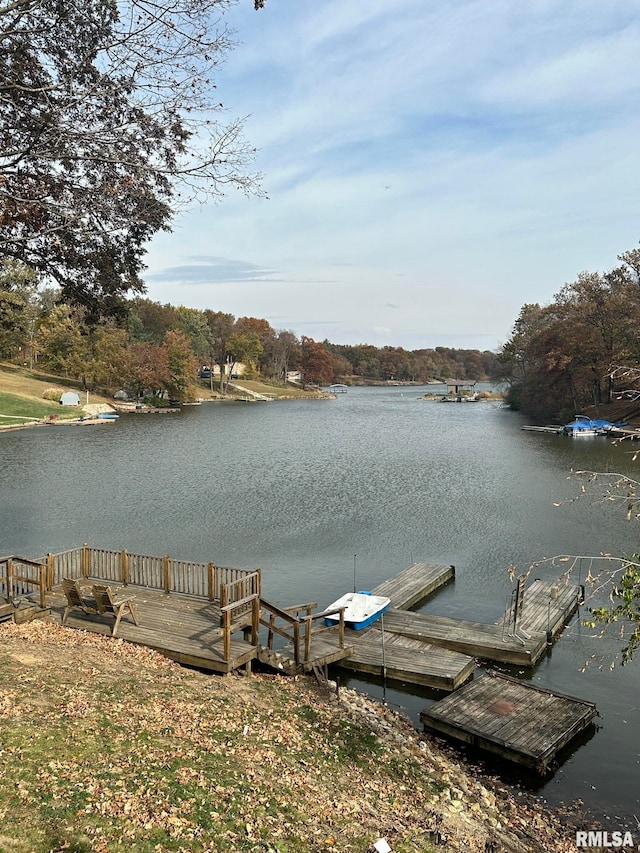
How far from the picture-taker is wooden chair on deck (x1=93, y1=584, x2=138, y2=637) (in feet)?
41.3

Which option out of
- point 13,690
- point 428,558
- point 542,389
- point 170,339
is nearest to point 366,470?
point 428,558

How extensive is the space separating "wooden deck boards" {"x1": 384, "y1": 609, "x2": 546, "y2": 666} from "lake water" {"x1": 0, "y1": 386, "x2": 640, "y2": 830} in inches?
18.6

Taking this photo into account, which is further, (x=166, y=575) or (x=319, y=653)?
(x=166, y=575)

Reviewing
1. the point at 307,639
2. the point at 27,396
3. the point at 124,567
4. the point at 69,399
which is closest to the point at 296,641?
the point at 307,639

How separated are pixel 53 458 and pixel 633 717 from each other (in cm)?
3851

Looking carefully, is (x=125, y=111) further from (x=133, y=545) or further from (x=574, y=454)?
(x=574, y=454)

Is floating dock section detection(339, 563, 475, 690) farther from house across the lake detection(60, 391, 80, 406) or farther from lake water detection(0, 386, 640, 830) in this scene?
house across the lake detection(60, 391, 80, 406)

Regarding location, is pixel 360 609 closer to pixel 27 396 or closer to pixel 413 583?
pixel 413 583

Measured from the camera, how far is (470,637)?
15.1 meters

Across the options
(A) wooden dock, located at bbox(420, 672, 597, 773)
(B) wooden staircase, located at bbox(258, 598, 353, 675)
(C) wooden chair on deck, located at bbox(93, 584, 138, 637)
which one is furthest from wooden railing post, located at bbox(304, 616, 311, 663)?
(C) wooden chair on deck, located at bbox(93, 584, 138, 637)

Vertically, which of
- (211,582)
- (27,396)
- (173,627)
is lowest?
(173,627)

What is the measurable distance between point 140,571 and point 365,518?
13200 millimetres

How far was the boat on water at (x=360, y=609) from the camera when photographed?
15.6m

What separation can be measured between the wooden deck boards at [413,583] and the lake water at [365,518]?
0.39 meters
